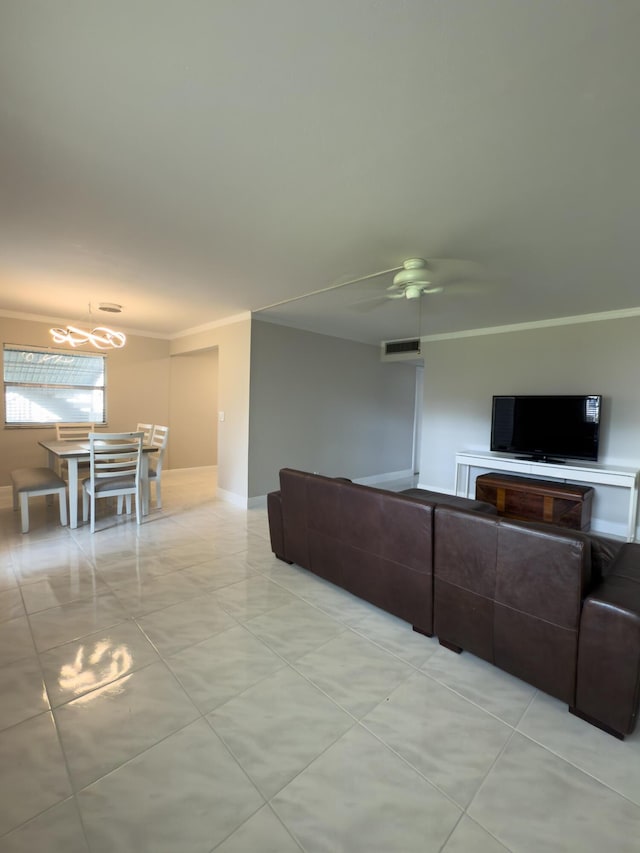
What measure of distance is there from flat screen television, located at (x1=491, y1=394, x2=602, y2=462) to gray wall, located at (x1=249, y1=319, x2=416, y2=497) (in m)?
2.02

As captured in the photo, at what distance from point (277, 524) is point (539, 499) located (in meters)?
2.98

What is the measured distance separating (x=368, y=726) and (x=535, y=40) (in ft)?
8.15

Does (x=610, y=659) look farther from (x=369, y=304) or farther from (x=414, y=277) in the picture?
(x=369, y=304)

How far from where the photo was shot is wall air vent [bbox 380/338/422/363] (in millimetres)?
5991

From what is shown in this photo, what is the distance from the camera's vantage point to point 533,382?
4664mm

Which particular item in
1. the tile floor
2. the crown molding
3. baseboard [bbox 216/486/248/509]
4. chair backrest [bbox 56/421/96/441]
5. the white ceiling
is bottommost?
the tile floor

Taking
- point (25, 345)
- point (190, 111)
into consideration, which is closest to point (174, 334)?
point (25, 345)

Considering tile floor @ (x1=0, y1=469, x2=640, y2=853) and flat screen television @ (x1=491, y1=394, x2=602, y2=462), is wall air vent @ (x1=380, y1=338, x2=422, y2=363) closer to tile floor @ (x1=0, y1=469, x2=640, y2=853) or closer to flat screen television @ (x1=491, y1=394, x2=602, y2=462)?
flat screen television @ (x1=491, y1=394, x2=602, y2=462)

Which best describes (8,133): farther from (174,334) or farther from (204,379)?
(204,379)

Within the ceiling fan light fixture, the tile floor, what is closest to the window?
the tile floor

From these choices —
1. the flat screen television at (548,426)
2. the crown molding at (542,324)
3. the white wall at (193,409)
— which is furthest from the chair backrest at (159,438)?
the flat screen television at (548,426)

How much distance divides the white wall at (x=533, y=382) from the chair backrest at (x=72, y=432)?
4.86 m

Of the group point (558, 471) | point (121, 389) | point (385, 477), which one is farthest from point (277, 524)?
point (121, 389)

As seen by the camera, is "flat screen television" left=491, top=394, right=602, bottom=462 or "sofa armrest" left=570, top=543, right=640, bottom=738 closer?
"sofa armrest" left=570, top=543, right=640, bottom=738
